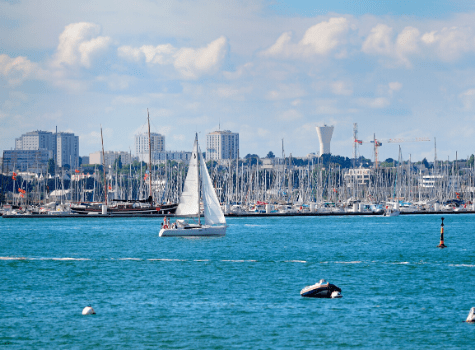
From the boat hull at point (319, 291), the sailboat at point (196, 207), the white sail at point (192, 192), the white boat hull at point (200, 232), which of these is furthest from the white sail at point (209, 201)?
the boat hull at point (319, 291)

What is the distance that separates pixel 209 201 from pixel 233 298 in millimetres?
44714

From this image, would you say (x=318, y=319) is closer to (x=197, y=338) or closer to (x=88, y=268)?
(x=197, y=338)

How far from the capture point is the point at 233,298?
50469mm

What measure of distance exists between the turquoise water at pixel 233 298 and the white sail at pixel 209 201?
285 inches

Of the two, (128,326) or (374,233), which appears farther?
(374,233)

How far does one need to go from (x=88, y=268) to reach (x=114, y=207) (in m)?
119

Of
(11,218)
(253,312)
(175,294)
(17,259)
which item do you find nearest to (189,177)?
(17,259)

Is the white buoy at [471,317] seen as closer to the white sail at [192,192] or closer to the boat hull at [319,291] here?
the boat hull at [319,291]

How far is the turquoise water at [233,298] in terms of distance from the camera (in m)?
38.8

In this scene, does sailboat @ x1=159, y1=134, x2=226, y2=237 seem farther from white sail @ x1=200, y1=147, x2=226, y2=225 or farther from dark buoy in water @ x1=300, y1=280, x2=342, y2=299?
dark buoy in water @ x1=300, y1=280, x2=342, y2=299

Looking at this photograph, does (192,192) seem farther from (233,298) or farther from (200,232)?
(233,298)

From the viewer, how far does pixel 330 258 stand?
254 ft

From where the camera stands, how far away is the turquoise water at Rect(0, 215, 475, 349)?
38.8 metres

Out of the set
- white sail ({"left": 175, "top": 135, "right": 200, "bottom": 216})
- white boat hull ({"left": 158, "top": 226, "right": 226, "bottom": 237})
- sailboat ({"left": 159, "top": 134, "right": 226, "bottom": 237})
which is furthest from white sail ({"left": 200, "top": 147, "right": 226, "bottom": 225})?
white sail ({"left": 175, "top": 135, "right": 200, "bottom": 216})
